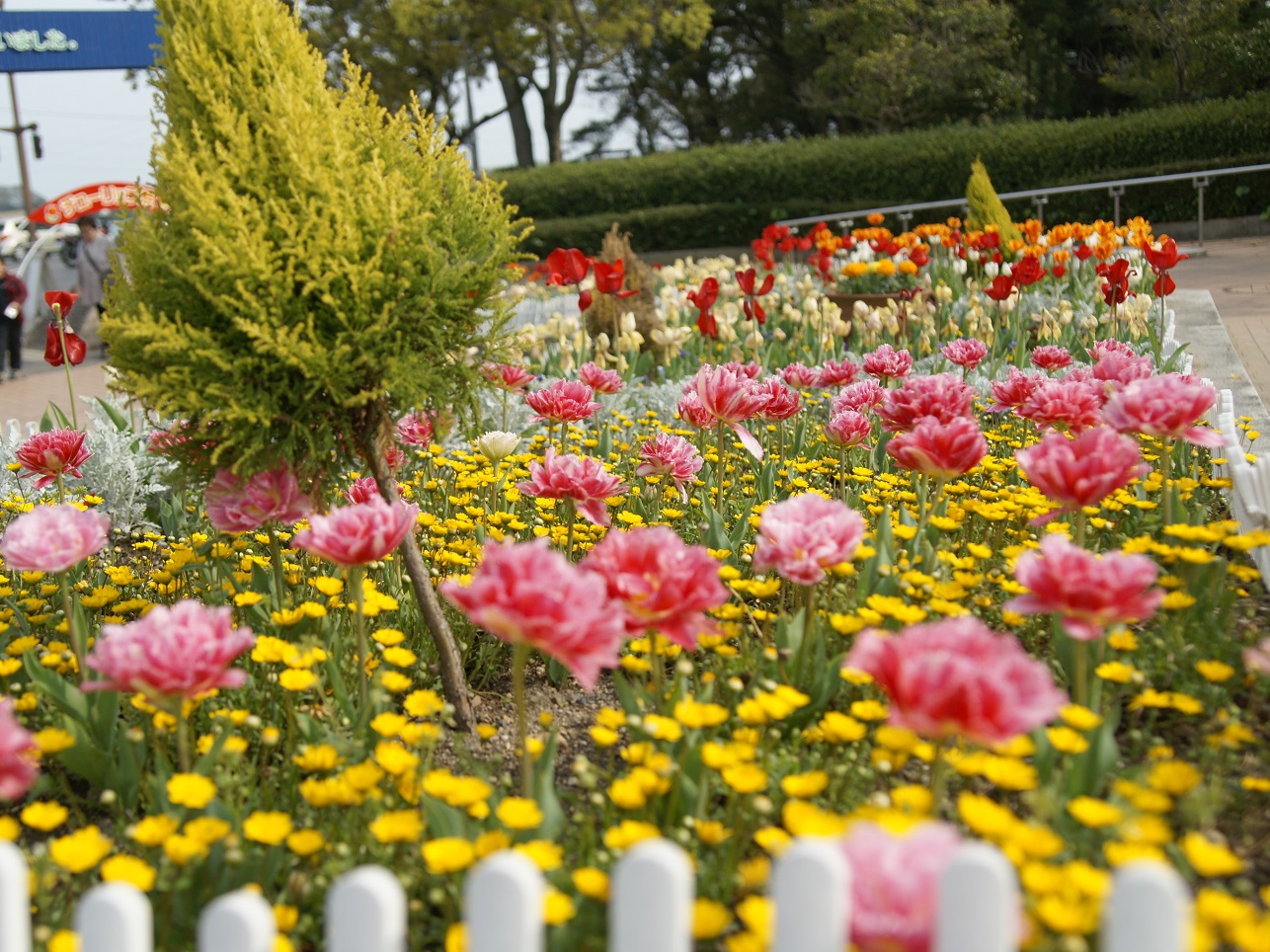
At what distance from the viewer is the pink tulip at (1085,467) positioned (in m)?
2.10

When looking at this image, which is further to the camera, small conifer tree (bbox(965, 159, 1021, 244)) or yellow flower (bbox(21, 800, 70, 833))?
small conifer tree (bbox(965, 159, 1021, 244))

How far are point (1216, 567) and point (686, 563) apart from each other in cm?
143

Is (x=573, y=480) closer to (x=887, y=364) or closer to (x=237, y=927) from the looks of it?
(x=237, y=927)

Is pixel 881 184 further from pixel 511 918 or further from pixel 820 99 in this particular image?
pixel 511 918

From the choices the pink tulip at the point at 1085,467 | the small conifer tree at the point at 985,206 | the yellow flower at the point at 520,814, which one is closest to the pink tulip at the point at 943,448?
the pink tulip at the point at 1085,467

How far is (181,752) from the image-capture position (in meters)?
1.93

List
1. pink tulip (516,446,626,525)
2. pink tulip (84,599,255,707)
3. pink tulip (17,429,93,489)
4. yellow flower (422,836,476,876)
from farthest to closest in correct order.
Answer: pink tulip (17,429,93,489) < pink tulip (516,446,626,525) < pink tulip (84,599,255,707) < yellow flower (422,836,476,876)

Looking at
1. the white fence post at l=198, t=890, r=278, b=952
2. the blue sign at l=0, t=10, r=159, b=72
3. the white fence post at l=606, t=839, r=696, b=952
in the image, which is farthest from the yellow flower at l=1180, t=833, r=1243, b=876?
the blue sign at l=0, t=10, r=159, b=72

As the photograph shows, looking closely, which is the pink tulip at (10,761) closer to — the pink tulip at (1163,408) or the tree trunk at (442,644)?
the tree trunk at (442,644)

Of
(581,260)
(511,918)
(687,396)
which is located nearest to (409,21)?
(581,260)

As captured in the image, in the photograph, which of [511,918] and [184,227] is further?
[184,227]

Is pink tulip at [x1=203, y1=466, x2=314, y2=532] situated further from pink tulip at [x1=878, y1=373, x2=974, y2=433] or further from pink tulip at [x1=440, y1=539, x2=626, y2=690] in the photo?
pink tulip at [x1=878, y1=373, x2=974, y2=433]

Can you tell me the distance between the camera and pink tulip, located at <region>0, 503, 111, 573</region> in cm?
224

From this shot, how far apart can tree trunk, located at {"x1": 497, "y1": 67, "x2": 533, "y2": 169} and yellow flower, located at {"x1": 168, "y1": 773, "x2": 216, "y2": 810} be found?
29.5 m
